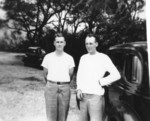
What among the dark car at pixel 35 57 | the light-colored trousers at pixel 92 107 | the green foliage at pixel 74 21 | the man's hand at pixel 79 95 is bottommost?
the dark car at pixel 35 57

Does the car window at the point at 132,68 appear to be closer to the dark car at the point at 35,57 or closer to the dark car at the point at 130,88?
the dark car at the point at 130,88

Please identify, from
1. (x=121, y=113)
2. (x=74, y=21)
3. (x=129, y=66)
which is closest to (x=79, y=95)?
(x=121, y=113)

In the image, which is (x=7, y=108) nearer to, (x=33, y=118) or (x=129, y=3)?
(x=33, y=118)

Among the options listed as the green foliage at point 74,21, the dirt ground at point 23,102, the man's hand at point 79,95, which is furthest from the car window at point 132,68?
the green foliage at point 74,21

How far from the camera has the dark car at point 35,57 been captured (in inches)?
753

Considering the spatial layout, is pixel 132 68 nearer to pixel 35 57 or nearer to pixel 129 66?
pixel 129 66

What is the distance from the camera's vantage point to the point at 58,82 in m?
4.39

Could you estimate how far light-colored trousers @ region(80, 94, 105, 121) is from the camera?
146 inches

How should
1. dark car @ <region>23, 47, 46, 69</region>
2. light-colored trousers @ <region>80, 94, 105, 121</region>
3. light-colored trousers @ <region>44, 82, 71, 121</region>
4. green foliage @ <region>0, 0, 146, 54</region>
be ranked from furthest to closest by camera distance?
dark car @ <region>23, 47, 46, 69</region> < green foliage @ <region>0, 0, 146, 54</region> < light-colored trousers @ <region>44, 82, 71, 121</region> < light-colored trousers @ <region>80, 94, 105, 121</region>

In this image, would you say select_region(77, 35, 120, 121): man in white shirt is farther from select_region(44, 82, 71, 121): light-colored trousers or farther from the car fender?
select_region(44, 82, 71, 121): light-colored trousers

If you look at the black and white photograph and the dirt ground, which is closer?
the black and white photograph

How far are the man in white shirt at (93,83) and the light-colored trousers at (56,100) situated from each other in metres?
0.65

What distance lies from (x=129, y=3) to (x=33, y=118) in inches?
188

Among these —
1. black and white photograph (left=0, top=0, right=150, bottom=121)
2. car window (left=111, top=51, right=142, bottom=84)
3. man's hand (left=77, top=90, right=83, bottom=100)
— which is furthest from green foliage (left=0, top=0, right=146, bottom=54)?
man's hand (left=77, top=90, right=83, bottom=100)
